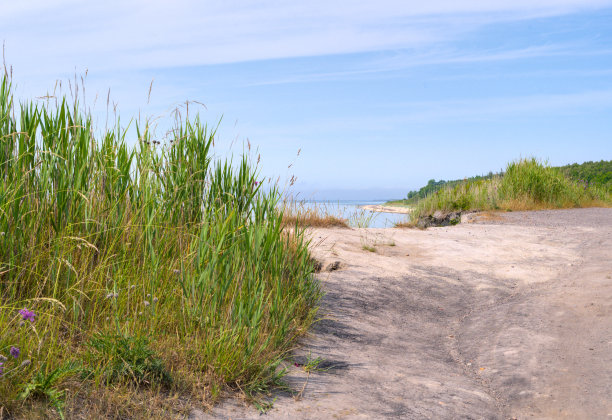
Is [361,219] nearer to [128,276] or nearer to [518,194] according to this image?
[518,194]

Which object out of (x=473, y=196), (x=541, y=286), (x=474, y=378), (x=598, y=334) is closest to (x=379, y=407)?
(x=474, y=378)

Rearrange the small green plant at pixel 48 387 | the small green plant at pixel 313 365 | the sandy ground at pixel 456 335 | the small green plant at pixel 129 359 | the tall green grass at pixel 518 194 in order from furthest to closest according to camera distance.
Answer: the tall green grass at pixel 518 194
the small green plant at pixel 313 365
the sandy ground at pixel 456 335
the small green plant at pixel 129 359
the small green plant at pixel 48 387

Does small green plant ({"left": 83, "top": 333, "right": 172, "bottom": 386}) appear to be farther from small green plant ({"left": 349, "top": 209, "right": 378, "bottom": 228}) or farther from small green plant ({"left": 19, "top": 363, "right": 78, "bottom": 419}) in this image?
small green plant ({"left": 349, "top": 209, "right": 378, "bottom": 228})

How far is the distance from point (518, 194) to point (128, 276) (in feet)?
46.6

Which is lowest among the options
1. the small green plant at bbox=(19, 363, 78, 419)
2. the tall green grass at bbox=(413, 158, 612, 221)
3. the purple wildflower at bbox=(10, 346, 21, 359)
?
the small green plant at bbox=(19, 363, 78, 419)

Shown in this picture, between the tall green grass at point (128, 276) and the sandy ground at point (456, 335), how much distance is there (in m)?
0.34

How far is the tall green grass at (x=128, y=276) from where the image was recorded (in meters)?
2.79

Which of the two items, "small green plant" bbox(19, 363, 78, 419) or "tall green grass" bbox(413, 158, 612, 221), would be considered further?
"tall green grass" bbox(413, 158, 612, 221)

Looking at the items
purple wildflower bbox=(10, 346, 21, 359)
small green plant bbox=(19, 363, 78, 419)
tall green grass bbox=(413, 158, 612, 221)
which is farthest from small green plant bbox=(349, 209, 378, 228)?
purple wildflower bbox=(10, 346, 21, 359)

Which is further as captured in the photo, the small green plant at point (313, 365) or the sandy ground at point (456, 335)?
the small green plant at point (313, 365)

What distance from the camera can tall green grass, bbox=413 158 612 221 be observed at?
15.3m

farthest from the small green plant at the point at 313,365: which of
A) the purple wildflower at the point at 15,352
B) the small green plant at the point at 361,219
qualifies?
the small green plant at the point at 361,219

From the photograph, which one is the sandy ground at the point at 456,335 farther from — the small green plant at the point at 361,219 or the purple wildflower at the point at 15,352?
the small green plant at the point at 361,219

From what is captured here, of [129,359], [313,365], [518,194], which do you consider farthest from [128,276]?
[518,194]
